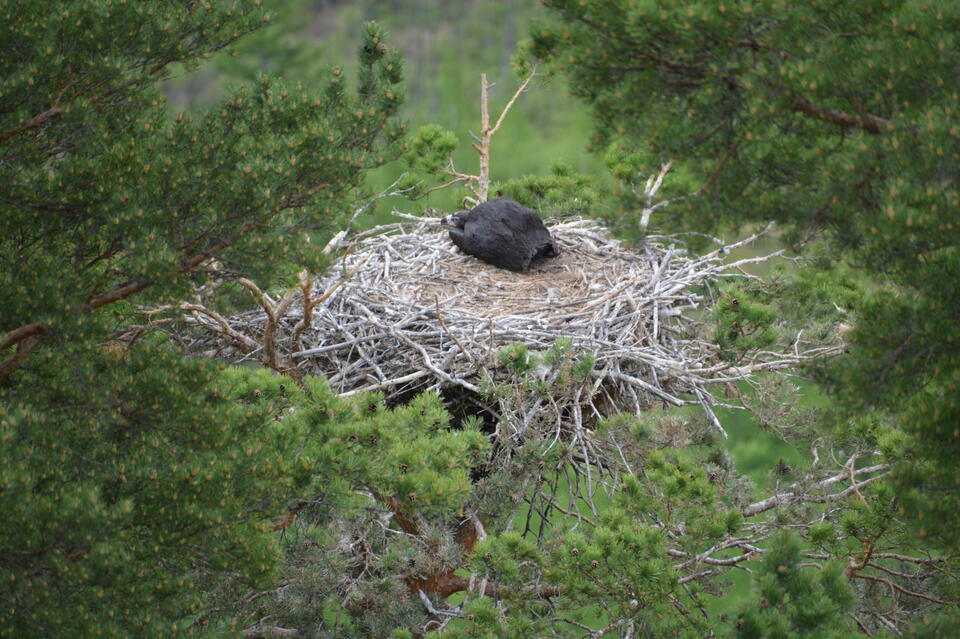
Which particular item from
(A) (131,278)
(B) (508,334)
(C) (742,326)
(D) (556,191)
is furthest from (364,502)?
(D) (556,191)

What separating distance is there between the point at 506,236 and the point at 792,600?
10.7 ft

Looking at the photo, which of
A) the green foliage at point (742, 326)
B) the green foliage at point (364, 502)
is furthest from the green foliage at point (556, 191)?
the green foliage at point (364, 502)

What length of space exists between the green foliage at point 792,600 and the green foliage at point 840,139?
427 millimetres

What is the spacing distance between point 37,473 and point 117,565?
0.45 metres

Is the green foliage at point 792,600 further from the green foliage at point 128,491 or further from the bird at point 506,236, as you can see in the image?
the bird at point 506,236

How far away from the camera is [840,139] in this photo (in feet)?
10.8

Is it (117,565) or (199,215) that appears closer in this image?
(117,565)

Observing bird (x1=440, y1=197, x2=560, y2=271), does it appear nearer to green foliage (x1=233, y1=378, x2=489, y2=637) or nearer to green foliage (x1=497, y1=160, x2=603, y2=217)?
green foliage (x1=497, y1=160, x2=603, y2=217)

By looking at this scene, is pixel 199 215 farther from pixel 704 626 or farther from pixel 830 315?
pixel 830 315

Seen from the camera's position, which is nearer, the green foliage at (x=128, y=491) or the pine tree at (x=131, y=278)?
the green foliage at (x=128, y=491)

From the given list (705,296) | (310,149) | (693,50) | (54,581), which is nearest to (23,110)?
(310,149)

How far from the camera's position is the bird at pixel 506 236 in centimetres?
616

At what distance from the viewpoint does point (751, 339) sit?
4.68 m

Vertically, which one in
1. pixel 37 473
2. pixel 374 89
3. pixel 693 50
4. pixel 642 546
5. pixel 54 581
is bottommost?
pixel 642 546
